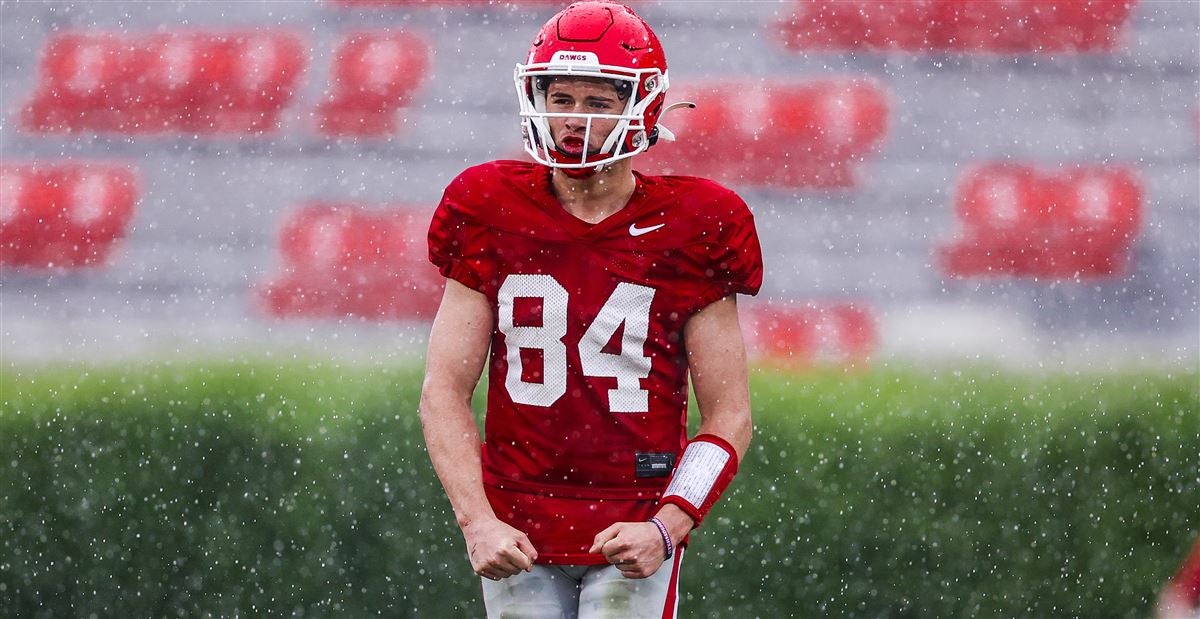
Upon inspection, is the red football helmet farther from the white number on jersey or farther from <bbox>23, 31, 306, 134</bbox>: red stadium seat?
<bbox>23, 31, 306, 134</bbox>: red stadium seat

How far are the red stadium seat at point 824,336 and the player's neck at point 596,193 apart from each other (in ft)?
5.20

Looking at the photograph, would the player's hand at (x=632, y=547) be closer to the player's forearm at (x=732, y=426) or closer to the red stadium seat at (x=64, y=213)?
the player's forearm at (x=732, y=426)

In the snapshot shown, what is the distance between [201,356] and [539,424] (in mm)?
1829

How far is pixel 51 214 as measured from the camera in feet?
12.5

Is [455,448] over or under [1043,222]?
over

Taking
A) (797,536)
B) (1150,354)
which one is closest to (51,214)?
(797,536)

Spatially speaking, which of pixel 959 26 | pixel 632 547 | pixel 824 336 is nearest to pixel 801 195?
pixel 824 336

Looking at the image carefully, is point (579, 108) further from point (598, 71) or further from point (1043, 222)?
point (1043, 222)

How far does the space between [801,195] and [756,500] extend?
Result: 74 cm

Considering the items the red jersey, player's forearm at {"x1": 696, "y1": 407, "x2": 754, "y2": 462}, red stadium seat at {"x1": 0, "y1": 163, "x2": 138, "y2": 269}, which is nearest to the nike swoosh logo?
the red jersey

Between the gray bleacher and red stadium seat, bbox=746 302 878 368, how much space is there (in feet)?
0.13

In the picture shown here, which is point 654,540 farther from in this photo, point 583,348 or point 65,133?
point 65,133

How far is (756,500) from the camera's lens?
359cm

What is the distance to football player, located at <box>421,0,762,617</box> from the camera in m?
2.07
